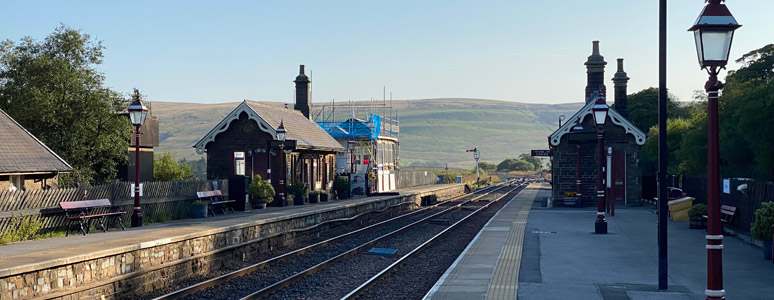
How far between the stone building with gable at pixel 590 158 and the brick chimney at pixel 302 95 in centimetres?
1670

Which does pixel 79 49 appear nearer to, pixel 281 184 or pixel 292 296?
pixel 281 184

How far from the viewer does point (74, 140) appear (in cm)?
3497

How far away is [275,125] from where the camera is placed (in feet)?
123

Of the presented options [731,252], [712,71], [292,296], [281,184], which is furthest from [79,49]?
[712,71]

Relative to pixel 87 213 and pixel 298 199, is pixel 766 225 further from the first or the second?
pixel 298 199

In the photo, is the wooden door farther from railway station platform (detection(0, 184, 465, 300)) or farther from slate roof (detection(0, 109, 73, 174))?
slate roof (detection(0, 109, 73, 174))

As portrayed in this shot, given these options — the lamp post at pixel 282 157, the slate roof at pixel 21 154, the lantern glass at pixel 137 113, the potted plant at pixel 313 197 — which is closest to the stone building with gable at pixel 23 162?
the slate roof at pixel 21 154

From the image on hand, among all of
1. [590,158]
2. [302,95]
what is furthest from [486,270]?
[302,95]

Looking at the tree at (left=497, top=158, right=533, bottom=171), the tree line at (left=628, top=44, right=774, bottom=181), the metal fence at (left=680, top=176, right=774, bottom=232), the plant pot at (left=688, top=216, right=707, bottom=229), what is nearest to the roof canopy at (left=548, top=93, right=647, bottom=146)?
the tree line at (left=628, top=44, right=774, bottom=181)

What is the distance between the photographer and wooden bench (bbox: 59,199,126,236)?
61.9 feet

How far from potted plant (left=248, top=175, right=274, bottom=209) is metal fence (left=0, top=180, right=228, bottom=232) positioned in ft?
4.93

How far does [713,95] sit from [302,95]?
42.2m

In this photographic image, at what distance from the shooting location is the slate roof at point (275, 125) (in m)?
37.1

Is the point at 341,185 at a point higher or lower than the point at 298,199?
higher
